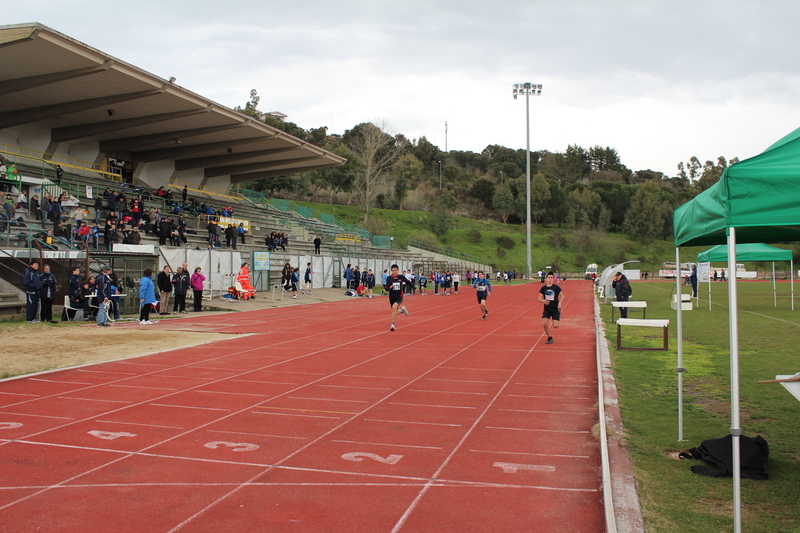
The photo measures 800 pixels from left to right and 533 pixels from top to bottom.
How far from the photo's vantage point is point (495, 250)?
→ 76.4 meters

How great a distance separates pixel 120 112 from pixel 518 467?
33624mm

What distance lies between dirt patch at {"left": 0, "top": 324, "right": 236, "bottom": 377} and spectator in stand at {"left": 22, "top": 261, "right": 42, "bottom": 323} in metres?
0.96

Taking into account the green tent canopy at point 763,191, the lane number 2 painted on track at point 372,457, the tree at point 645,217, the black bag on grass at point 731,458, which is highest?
the tree at point 645,217

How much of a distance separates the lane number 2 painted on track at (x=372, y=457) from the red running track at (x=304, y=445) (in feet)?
0.06

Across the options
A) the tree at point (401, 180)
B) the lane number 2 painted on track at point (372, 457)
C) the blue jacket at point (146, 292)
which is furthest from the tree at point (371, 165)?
the lane number 2 painted on track at point (372, 457)

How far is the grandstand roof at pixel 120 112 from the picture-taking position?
2444 cm

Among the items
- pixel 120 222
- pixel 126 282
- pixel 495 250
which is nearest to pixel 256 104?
pixel 495 250

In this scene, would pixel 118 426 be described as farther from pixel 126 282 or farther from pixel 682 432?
pixel 126 282

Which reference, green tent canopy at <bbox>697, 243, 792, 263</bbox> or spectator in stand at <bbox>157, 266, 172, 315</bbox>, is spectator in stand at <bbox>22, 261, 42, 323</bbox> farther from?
green tent canopy at <bbox>697, 243, 792, 263</bbox>

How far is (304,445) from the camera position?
6262mm

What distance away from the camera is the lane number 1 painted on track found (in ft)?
18.1

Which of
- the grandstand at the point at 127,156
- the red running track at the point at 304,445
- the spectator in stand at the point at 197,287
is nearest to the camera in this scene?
the red running track at the point at 304,445

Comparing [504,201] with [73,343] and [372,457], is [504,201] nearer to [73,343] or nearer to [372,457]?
[73,343]

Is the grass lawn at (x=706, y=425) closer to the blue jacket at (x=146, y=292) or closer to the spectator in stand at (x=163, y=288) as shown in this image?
the blue jacket at (x=146, y=292)
